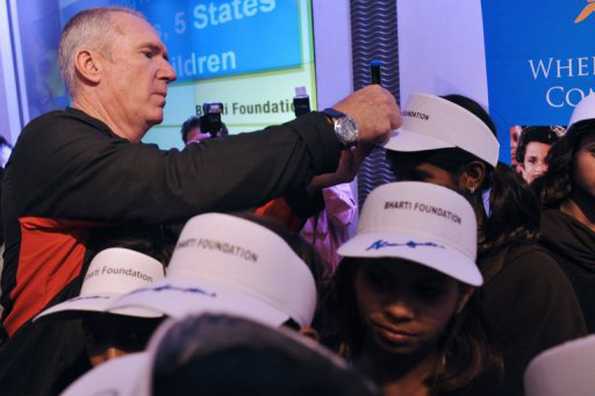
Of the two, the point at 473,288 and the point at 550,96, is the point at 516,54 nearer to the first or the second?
the point at 550,96

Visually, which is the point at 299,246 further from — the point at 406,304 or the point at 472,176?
the point at 472,176

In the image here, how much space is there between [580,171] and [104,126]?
118 centimetres

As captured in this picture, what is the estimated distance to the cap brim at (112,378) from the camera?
61 cm

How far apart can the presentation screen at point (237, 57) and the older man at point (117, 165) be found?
6.22ft

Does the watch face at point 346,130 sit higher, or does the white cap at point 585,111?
the watch face at point 346,130

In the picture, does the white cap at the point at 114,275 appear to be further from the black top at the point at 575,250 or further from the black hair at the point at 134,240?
the black top at the point at 575,250

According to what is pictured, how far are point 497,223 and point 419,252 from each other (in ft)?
1.74

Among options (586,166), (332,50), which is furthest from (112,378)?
(332,50)

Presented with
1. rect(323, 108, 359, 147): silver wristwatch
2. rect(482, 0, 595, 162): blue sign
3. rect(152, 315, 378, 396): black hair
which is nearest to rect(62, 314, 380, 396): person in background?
rect(152, 315, 378, 396): black hair

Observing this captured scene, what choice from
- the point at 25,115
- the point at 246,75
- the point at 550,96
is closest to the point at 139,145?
the point at 550,96

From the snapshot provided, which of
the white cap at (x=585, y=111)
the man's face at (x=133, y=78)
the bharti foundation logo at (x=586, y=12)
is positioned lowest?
the white cap at (x=585, y=111)

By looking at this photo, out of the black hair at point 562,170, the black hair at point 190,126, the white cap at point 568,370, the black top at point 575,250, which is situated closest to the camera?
the white cap at point 568,370

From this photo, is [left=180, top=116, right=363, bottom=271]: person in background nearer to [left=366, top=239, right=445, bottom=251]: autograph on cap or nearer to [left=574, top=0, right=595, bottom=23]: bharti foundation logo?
[left=366, top=239, right=445, bottom=251]: autograph on cap

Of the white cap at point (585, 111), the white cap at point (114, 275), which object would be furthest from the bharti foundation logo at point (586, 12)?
the white cap at point (114, 275)
